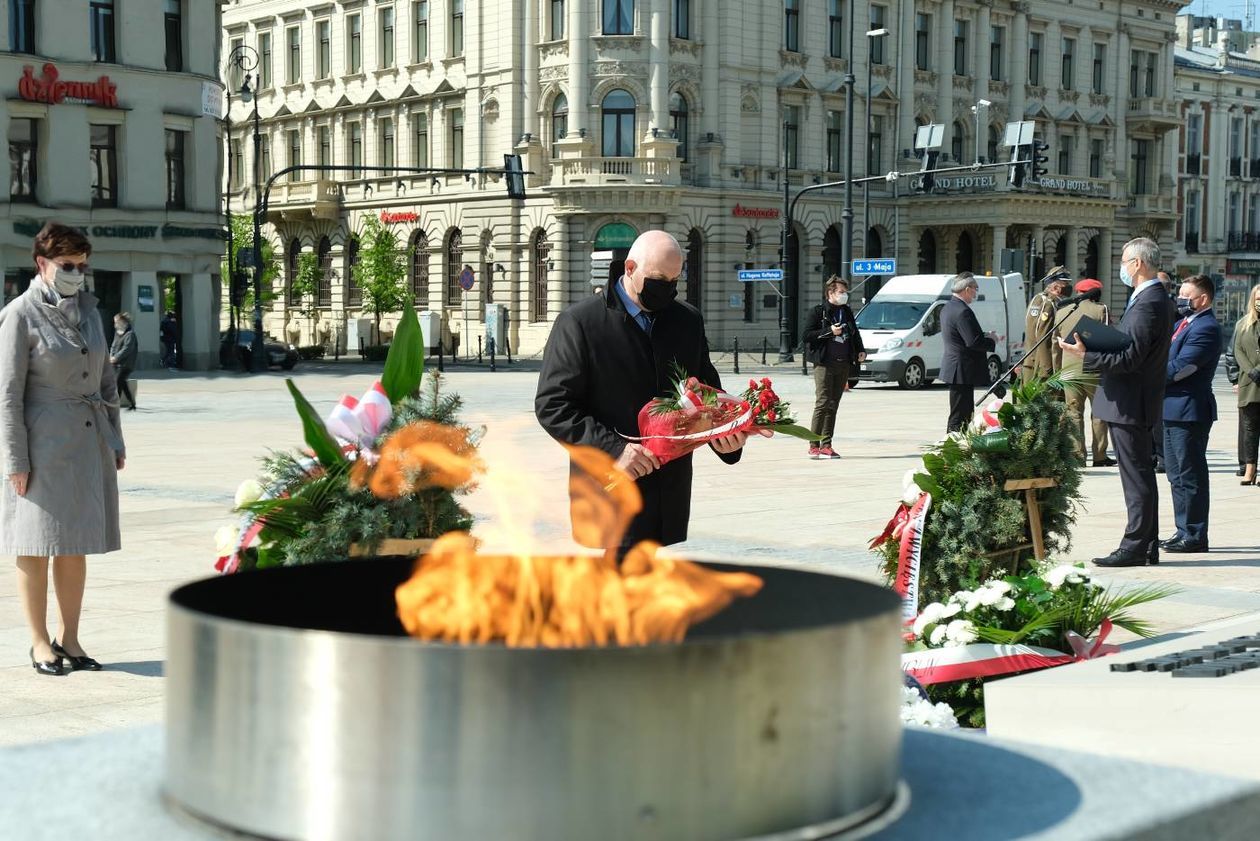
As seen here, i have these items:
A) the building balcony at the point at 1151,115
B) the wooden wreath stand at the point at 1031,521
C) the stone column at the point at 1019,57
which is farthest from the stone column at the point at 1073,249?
the wooden wreath stand at the point at 1031,521

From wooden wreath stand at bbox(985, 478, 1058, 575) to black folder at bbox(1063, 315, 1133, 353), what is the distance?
248 cm

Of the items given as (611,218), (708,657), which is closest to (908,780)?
(708,657)

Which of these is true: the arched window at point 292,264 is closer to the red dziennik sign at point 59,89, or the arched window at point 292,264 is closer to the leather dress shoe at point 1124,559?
the red dziennik sign at point 59,89

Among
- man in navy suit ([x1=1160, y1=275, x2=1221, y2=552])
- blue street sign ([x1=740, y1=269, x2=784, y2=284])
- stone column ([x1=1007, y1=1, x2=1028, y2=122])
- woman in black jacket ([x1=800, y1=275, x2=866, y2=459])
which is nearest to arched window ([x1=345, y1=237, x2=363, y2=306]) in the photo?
blue street sign ([x1=740, y1=269, x2=784, y2=284])

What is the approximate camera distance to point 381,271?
2264 inches

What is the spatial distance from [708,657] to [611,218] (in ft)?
170

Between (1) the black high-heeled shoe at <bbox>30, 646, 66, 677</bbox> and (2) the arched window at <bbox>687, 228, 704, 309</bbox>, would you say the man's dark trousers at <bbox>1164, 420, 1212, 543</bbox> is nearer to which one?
(1) the black high-heeled shoe at <bbox>30, 646, 66, 677</bbox>

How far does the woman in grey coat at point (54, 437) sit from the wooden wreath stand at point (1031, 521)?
3657mm

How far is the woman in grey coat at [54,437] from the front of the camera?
6754 millimetres

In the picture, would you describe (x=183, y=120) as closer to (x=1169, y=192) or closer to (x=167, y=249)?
(x=167, y=249)

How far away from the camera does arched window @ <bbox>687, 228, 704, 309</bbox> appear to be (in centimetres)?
5594

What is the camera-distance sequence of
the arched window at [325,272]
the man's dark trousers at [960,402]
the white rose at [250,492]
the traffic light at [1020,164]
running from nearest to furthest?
the white rose at [250,492] < the man's dark trousers at [960,402] < the traffic light at [1020,164] < the arched window at [325,272]

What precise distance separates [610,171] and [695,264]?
4646 mm

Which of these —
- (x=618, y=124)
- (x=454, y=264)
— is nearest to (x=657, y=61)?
(x=618, y=124)
